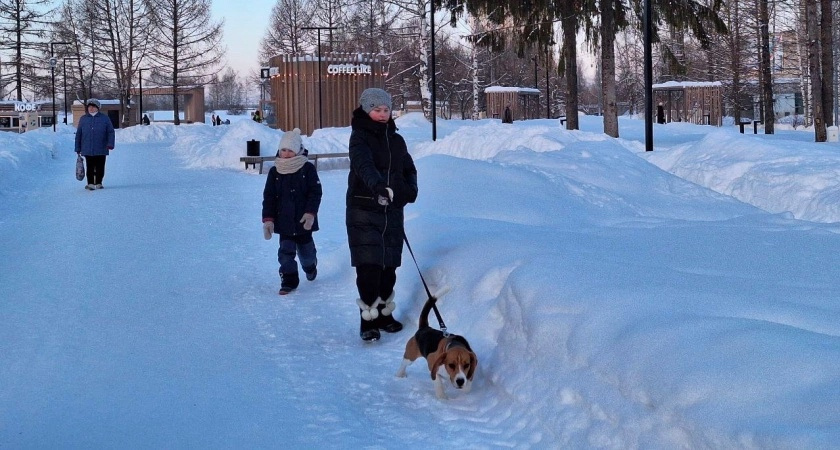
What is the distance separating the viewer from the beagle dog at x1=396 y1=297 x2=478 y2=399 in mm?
5074

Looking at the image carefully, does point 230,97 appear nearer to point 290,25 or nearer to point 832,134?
point 290,25

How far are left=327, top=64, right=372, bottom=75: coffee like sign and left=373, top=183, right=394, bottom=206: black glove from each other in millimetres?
33341

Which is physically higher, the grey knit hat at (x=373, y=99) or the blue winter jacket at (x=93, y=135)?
the blue winter jacket at (x=93, y=135)

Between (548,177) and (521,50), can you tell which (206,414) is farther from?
(521,50)

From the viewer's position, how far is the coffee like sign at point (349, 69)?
39031mm

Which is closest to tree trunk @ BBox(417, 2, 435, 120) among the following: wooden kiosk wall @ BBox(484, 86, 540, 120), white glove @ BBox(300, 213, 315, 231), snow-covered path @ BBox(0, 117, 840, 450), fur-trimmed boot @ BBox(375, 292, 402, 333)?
wooden kiosk wall @ BBox(484, 86, 540, 120)

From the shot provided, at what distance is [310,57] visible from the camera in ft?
128

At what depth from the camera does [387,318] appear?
6797 mm

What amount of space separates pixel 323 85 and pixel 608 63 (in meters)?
17.3

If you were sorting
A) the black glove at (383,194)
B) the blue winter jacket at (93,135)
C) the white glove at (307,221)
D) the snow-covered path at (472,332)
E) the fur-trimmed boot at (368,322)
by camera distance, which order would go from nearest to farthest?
the snow-covered path at (472,332) → the black glove at (383,194) → the fur-trimmed boot at (368,322) → the white glove at (307,221) → the blue winter jacket at (93,135)

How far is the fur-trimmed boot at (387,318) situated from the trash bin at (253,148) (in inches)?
729

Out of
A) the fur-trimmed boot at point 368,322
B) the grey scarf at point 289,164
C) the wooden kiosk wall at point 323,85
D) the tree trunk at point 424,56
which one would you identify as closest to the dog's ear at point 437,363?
the fur-trimmed boot at point 368,322

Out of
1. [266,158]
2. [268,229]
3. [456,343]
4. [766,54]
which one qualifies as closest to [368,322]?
[456,343]

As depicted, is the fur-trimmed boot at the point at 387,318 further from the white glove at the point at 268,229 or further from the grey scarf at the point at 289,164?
the grey scarf at the point at 289,164
